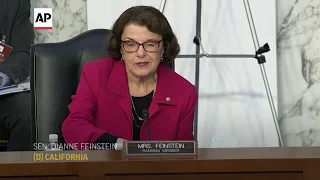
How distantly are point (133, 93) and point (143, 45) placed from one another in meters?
0.19

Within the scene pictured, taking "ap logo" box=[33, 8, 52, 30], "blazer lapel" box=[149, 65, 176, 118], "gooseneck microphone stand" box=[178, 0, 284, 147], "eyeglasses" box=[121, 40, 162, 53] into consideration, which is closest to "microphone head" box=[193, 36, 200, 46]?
"gooseneck microphone stand" box=[178, 0, 284, 147]

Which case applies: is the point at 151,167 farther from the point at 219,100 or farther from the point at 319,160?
the point at 219,100

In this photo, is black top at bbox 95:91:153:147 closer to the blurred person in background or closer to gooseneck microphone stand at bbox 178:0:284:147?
the blurred person in background

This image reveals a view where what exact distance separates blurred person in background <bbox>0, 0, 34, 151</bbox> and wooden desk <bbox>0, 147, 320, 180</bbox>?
137cm

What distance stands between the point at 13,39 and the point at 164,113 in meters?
1.27

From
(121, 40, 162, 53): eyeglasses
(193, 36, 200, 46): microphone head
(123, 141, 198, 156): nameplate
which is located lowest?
(123, 141, 198, 156): nameplate

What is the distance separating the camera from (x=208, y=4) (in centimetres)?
316

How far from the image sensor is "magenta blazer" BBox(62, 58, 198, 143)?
1773 millimetres

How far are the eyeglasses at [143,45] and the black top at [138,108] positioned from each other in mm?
172

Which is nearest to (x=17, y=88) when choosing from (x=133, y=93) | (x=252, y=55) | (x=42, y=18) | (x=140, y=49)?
(x=42, y=18)

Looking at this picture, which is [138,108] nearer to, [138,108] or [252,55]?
[138,108]

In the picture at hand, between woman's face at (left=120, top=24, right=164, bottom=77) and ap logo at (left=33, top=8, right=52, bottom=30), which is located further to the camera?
ap logo at (left=33, top=8, right=52, bottom=30)

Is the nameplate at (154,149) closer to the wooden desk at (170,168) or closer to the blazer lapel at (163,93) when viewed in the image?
the wooden desk at (170,168)

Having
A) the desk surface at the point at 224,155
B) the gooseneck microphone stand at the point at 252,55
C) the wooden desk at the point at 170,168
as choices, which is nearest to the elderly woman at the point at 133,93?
the desk surface at the point at 224,155
